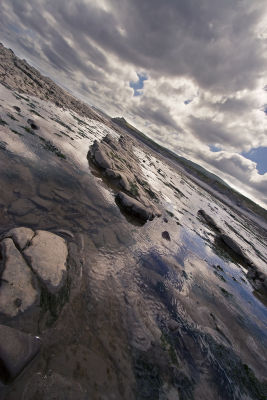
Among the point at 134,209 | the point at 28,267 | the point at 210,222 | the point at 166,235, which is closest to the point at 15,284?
the point at 28,267

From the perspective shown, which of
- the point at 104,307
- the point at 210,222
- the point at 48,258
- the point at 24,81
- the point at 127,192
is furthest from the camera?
A: the point at 24,81

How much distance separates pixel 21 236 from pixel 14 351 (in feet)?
11.8

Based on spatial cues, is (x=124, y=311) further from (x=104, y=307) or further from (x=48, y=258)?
(x=48, y=258)

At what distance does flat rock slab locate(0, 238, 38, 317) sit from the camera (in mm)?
4562

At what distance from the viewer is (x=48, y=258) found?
6.28m

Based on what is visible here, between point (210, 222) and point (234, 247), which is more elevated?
point (210, 222)

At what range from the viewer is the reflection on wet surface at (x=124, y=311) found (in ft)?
A: 14.8

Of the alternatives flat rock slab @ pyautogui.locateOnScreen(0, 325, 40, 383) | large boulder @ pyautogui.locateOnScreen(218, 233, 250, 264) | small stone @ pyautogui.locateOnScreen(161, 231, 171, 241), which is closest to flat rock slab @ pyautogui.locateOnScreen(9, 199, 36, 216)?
flat rock slab @ pyautogui.locateOnScreen(0, 325, 40, 383)

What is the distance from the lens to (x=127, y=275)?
821 cm

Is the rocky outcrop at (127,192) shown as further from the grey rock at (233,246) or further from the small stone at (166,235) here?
the grey rock at (233,246)

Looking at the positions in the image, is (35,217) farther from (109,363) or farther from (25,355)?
(109,363)

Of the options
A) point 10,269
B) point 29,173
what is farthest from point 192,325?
point 29,173

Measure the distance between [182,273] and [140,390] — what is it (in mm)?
A: 7115

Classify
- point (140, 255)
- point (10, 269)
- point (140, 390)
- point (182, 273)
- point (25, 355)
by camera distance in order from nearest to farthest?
point (25, 355)
point (140, 390)
point (10, 269)
point (140, 255)
point (182, 273)
